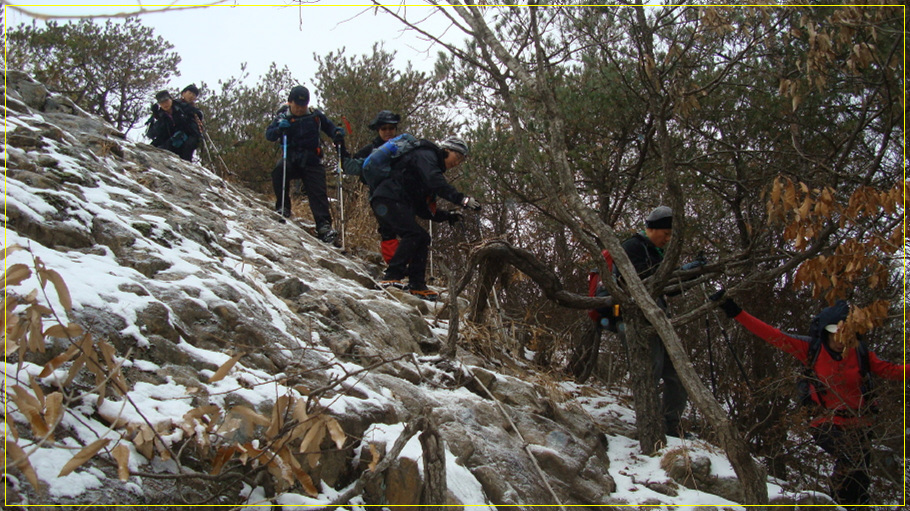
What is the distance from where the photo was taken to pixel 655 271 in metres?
4.85

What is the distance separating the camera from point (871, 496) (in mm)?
4055

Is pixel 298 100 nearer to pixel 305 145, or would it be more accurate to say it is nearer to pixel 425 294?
pixel 305 145

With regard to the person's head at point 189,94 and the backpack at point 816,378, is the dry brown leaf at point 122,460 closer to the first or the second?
the backpack at point 816,378

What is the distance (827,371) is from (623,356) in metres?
2.36

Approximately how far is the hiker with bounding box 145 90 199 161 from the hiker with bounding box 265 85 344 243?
2.09 meters

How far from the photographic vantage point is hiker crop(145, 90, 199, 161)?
9570 mm

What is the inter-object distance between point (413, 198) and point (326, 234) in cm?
193

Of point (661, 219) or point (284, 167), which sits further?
point (284, 167)

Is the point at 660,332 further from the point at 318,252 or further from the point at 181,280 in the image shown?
the point at 318,252

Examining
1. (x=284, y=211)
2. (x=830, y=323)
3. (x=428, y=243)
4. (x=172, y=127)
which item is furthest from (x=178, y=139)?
(x=830, y=323)

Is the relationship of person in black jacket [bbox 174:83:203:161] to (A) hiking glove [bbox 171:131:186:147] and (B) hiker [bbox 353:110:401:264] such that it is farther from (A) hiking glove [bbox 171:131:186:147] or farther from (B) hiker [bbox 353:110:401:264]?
(B) hiker [bbox 353:110:401:264]

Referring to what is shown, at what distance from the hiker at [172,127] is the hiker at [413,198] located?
14.7 feet

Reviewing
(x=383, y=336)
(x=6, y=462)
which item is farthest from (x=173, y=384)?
(x=383, y=336)

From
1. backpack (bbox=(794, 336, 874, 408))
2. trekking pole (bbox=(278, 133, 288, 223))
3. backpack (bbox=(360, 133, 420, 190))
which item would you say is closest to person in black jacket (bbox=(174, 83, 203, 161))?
trekking pole (bbox=(278, 133, 288, 223))
